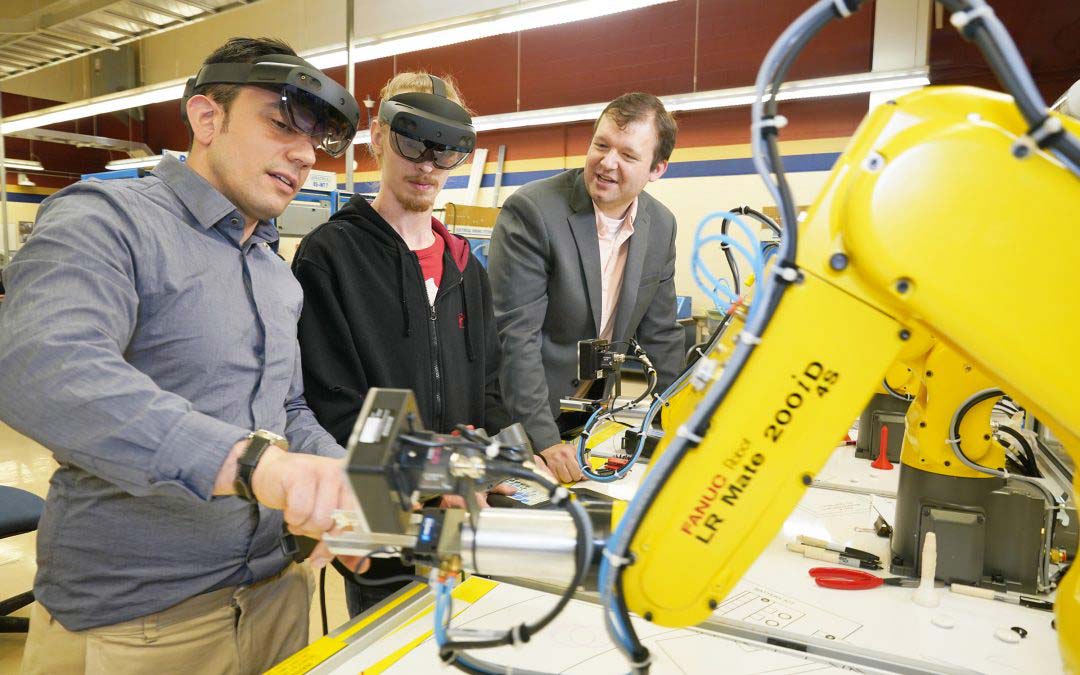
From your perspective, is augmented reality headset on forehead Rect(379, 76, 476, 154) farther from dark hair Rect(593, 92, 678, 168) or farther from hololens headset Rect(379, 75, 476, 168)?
dark hair Rect(593, 92, 678, 168)

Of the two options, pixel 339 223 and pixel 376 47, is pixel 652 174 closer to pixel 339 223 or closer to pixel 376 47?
pixel 339 223

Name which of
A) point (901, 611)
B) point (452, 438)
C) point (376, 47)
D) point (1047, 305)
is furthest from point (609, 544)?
point (376, 47)

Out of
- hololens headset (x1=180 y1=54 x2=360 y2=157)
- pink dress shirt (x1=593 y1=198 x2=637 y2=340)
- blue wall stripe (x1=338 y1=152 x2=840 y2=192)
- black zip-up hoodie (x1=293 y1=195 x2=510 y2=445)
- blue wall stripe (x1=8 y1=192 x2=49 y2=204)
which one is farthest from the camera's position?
blue wall stripe (x1=8 y1=192 x2=49 y2=204)

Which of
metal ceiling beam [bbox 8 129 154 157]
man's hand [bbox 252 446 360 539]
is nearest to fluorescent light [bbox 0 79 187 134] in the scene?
metal ceiling beam [bbox 8 129 154 157]

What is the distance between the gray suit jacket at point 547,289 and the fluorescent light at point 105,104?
3.82 meters

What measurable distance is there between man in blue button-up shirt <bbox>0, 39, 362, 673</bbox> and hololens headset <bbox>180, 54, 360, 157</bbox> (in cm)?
3

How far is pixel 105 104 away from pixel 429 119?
7.77m

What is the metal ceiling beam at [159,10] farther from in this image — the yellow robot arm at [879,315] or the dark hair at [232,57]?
the yellow robot arm at [879,315]

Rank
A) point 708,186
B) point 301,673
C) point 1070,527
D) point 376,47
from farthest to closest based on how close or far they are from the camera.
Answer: point 708,186
point 376,47
point 1070,527
point 301,673

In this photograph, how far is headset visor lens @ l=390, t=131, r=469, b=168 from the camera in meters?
1.56

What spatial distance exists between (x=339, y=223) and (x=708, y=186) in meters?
6.41

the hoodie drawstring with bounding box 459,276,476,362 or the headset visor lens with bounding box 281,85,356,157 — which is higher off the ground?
the headset visor lens with bounding box 281,85,356,157

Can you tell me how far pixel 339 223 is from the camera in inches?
64.7

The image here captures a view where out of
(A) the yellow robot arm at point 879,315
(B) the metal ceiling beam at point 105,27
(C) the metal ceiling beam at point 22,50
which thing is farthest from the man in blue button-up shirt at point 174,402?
(C) the metal ceiling beam at point 22,50
